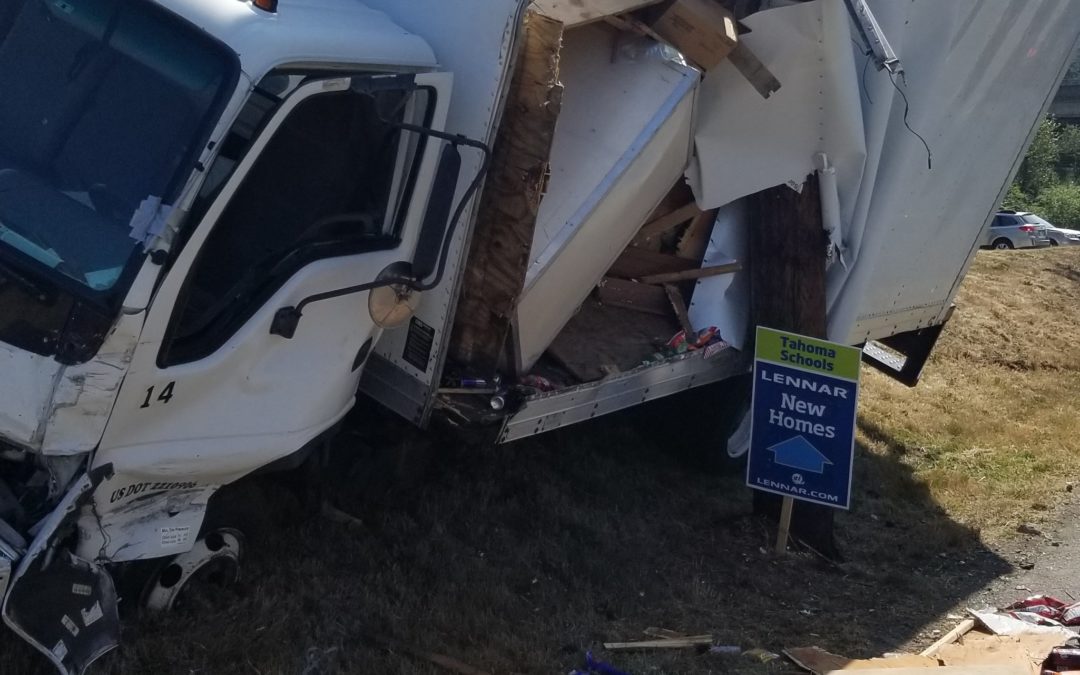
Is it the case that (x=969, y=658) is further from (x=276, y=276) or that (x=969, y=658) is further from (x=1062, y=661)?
(x=276, y=276)

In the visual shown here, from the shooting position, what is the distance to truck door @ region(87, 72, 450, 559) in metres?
3.71

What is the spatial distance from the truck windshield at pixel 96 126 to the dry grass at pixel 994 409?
227 inches

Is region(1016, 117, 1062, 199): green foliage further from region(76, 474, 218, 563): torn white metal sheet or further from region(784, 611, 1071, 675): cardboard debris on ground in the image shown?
region(76, 474, 218, 563): torn white metal sheet

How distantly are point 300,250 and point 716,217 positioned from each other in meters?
3.03

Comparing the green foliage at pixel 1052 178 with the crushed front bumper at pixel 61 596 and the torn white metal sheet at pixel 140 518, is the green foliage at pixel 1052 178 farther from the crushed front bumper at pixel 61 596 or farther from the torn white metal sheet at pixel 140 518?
the crushed front bumper at pixel 61 596

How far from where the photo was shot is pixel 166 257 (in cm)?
355

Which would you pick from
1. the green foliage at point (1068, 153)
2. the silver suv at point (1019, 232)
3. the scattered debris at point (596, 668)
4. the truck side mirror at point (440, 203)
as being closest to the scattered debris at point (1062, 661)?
the scattered debris at point (596, 668)

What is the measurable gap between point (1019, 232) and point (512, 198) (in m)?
25.9

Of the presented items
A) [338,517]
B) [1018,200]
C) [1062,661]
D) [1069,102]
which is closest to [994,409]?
[1062,661]

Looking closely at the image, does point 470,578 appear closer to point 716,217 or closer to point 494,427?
point 494,427

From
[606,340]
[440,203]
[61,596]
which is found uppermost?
[440,203]

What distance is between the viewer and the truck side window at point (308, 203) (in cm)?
397

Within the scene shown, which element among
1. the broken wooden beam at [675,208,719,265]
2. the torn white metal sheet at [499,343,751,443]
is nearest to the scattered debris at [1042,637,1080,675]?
the torn white metal sheet at [499,343,751,443]

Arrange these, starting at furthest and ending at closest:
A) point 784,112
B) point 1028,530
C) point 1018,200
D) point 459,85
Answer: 1. point 1018,200
2. point 1028,530
3. point 784,112
4. point 459,85
